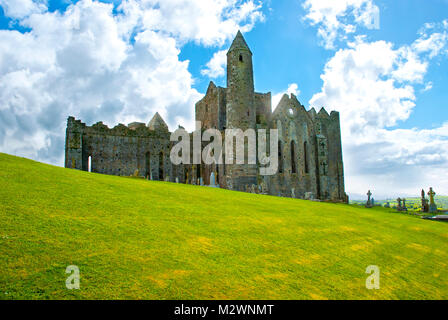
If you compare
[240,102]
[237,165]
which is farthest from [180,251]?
[240,102]

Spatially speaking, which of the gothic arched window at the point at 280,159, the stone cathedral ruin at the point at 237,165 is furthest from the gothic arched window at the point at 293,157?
the gothic arched window at the point at 280,159

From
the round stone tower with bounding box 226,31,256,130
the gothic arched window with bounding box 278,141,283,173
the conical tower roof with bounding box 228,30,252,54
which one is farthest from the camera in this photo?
the gothic arched window with bounding box 278,141,283,173

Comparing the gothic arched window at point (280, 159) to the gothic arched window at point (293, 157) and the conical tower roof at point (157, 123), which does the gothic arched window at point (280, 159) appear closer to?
the gothic arched window at point (293, 157)

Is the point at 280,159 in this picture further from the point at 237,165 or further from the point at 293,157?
the point at 237,165

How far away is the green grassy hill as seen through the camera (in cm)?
525

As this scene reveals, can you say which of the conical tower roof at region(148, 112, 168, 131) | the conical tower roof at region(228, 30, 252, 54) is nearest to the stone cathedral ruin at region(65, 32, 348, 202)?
the conical tower roof at region(228, 30, 252, 54)

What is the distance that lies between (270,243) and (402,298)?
329cm

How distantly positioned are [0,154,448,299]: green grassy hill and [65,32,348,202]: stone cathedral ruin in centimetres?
1885

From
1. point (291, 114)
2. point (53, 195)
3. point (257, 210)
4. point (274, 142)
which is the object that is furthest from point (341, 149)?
point (53, 195)

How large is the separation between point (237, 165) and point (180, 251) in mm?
23813

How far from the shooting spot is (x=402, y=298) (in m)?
6.72

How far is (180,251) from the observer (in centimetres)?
681

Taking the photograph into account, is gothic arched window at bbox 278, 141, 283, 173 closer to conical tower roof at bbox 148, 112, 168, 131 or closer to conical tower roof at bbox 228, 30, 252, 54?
conical tower roof at bbox 228, 30, 252, 54
